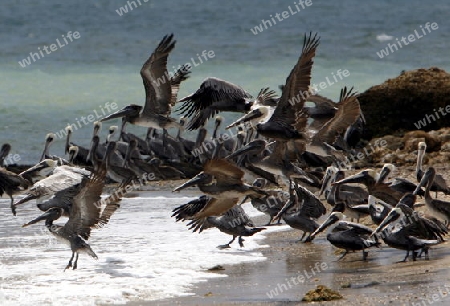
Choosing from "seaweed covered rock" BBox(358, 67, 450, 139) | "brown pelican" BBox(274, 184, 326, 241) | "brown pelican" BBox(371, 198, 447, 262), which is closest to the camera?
"brown pelican" BBox(371, 198, 447, 262)

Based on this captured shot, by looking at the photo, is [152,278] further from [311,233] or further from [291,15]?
[291,15]

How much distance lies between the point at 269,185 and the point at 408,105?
3.50 m

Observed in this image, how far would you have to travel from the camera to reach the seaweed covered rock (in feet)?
54.9

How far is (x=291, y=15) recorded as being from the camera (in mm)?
45875

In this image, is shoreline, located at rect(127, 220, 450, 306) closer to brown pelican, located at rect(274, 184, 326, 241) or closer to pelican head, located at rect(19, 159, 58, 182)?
brown pelican, located at rect(274, 184, 326, 241)

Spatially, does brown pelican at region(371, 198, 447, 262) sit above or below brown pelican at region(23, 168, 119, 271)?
below

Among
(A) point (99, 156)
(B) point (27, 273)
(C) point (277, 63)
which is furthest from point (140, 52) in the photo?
(B) point (27, 273)

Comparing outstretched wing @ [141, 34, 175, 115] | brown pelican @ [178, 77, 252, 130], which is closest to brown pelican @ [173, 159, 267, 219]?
brown pelican @ [178, 77, 252, 130]

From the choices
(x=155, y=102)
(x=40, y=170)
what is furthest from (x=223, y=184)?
(x=40, y=170)

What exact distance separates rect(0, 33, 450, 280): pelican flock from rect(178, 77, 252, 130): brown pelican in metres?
0.01

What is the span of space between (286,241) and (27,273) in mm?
2937

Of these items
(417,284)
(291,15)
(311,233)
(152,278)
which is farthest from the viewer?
(291,15)

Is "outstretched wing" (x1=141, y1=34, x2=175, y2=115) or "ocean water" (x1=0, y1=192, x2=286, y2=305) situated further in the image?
"outstretched wing" (x1=141, y1=34, x2=175, y2=115)

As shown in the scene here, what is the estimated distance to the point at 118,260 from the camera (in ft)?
32.1
